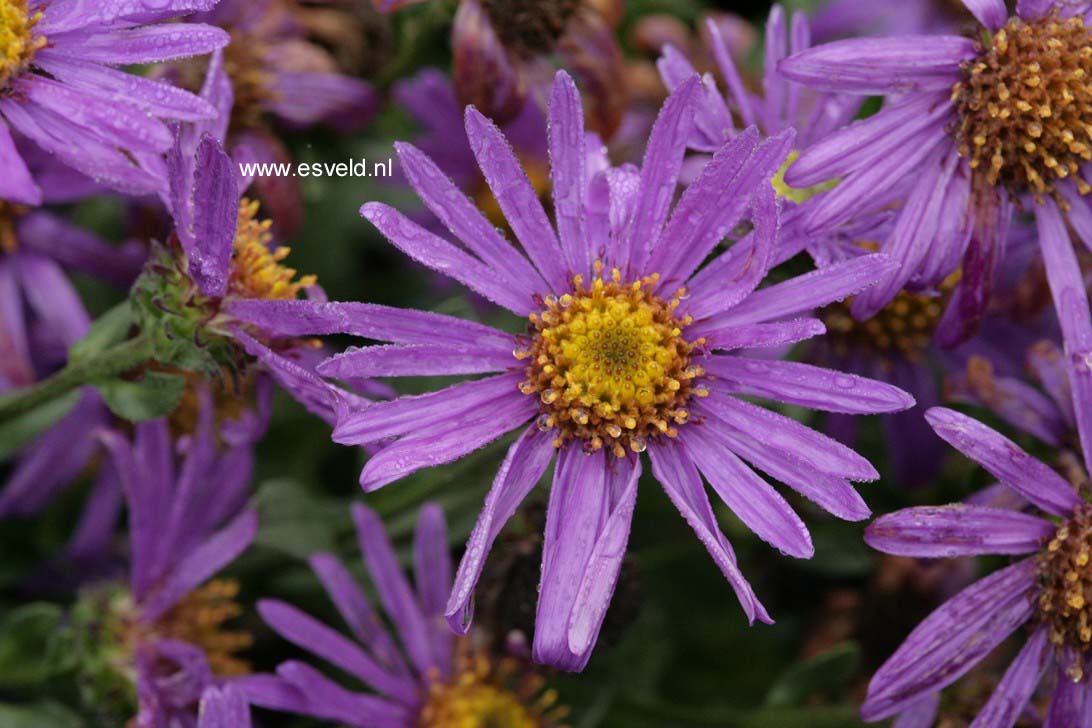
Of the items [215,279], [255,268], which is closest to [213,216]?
[215,279]

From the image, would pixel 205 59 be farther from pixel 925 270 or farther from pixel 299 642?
pixel 925 270

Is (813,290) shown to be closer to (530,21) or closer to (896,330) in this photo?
(896,330)

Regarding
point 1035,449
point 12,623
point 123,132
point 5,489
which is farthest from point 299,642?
point 1035,449

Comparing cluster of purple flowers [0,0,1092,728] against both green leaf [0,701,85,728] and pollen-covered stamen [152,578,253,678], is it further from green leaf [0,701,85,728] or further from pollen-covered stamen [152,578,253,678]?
green leaf [0,701,85,728]

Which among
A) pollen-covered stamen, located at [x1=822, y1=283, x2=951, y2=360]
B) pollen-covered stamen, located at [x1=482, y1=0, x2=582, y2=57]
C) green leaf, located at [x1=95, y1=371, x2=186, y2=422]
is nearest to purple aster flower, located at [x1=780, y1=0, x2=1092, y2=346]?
pollen-covered stamen, located at [x1=822, y1=283, x2=951, y2=360]

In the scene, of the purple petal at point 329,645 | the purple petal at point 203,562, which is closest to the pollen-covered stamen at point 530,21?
the purple petal at point 203,562
